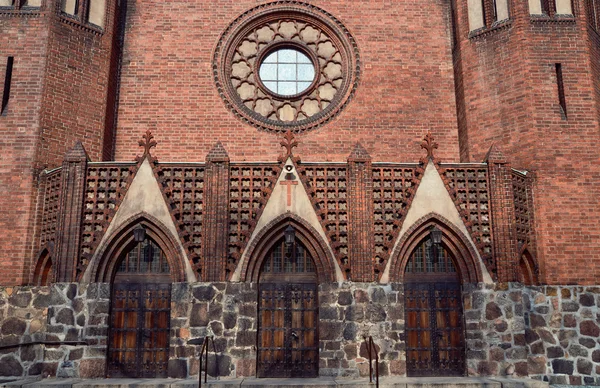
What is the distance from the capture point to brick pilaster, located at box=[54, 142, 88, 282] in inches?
500

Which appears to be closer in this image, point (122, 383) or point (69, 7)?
point (122, 383)

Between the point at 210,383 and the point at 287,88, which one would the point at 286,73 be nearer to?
the point at 287,88

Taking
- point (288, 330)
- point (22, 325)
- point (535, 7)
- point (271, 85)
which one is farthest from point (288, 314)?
point (535, 7)

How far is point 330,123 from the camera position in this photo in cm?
1620

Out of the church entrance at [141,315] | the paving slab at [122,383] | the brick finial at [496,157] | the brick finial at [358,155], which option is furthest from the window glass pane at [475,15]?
the paving slab at [122,383]

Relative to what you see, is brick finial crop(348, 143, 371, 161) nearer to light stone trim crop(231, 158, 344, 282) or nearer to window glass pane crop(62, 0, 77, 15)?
light stone trim crop(231, 158, 344, 282)

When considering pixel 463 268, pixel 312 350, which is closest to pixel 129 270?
pixel 312 350

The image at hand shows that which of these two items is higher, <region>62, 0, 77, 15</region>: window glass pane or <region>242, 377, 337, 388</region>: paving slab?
<region>62, 0, 77, 15</region>: window glass pane

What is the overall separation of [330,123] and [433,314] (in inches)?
236

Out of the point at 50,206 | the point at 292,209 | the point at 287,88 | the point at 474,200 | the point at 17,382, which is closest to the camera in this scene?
the point at 17,382

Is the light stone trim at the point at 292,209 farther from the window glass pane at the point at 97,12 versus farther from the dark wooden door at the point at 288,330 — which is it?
the window glass pane at the point at 97,12

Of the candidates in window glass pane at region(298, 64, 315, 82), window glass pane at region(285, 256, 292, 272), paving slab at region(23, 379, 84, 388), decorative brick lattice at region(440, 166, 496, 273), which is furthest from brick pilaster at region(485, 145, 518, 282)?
paving slab at region(23, 379, 84, 388)

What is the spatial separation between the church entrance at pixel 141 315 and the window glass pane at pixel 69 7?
21.8 feet

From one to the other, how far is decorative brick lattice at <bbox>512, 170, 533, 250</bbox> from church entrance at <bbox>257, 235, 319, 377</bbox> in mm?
4833
